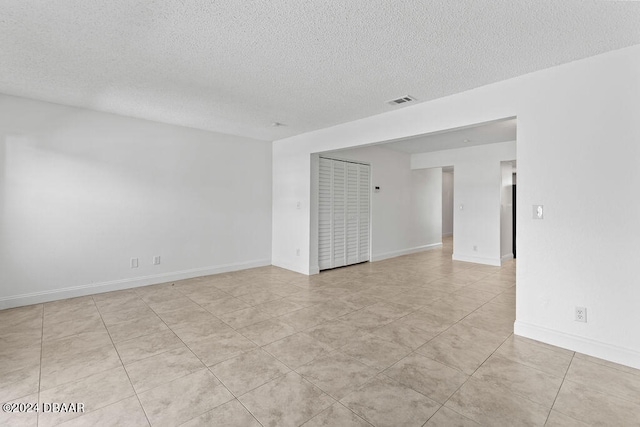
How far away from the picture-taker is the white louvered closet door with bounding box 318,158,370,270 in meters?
5.48

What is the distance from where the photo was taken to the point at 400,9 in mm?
1873

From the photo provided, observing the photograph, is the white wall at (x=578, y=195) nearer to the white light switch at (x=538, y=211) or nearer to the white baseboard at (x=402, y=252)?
the white light switch at (x=538, y=211)

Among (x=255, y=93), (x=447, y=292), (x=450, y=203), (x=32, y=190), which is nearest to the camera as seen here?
(x=255, y=93)

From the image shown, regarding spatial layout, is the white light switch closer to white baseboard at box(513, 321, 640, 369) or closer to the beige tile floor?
white baseboard at box(513, 321, 640, 369)

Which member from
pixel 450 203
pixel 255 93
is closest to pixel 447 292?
pixel 255 93

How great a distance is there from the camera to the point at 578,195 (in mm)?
2475

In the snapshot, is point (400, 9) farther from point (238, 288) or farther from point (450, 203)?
point (450, 203)

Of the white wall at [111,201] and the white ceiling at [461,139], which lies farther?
the white ceiling at [461,139]

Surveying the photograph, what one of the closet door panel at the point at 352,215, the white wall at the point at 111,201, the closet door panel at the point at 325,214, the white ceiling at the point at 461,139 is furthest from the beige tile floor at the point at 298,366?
the white ceiling at the point at 461,139

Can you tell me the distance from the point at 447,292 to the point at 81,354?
4239 mm

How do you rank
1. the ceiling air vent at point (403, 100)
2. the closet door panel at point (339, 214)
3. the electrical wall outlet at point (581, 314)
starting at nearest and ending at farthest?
the electrical wall outlet at point (581, 314), the ceiling air vent at point (403, 100), the closet door panel at point (339, 214)

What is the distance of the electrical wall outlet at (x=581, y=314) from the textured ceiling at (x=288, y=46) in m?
2.15

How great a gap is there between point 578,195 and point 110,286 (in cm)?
565

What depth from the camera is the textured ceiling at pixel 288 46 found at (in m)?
1.88
